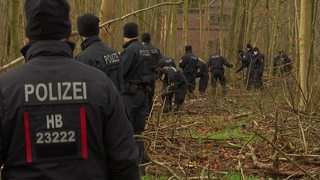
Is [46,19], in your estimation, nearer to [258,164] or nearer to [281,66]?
[258,164]

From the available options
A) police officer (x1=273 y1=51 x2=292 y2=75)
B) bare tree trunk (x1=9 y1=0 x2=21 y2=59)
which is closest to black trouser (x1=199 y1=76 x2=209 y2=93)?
police officer (x1=273 y1=51 x2=292 y2=75)

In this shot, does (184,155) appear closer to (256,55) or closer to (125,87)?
(125,87)

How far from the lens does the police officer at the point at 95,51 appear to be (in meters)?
5.43

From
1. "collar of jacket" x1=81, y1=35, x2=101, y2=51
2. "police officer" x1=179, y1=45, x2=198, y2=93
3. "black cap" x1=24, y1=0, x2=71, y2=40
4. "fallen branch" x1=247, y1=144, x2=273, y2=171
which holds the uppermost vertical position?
"black cap" x1=24, y1=0, x2=71, y2=40

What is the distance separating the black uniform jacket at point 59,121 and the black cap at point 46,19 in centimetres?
4

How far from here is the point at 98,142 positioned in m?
2.63

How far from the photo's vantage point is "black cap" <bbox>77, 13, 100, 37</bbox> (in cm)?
537

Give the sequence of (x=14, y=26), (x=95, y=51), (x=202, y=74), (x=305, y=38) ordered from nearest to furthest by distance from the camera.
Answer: (x=95, y=51)
(x=14, y=26)
(x=305, y=38)
(x=202, y=74)

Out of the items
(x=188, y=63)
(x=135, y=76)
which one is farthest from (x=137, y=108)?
(x=188, y=63)

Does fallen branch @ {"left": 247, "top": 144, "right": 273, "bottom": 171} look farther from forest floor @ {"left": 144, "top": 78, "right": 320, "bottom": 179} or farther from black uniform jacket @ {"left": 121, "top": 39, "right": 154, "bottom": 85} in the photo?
black uniform jacket @ {"left": 121, "top": 39, "right": 154, "bottom": 85}

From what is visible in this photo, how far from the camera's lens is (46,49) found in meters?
2.60

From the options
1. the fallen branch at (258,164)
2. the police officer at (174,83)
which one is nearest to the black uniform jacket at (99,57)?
the fallen branch at (258,164)

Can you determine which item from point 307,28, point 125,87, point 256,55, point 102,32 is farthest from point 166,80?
point 256,55

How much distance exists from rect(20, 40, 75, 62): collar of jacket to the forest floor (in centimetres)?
318
